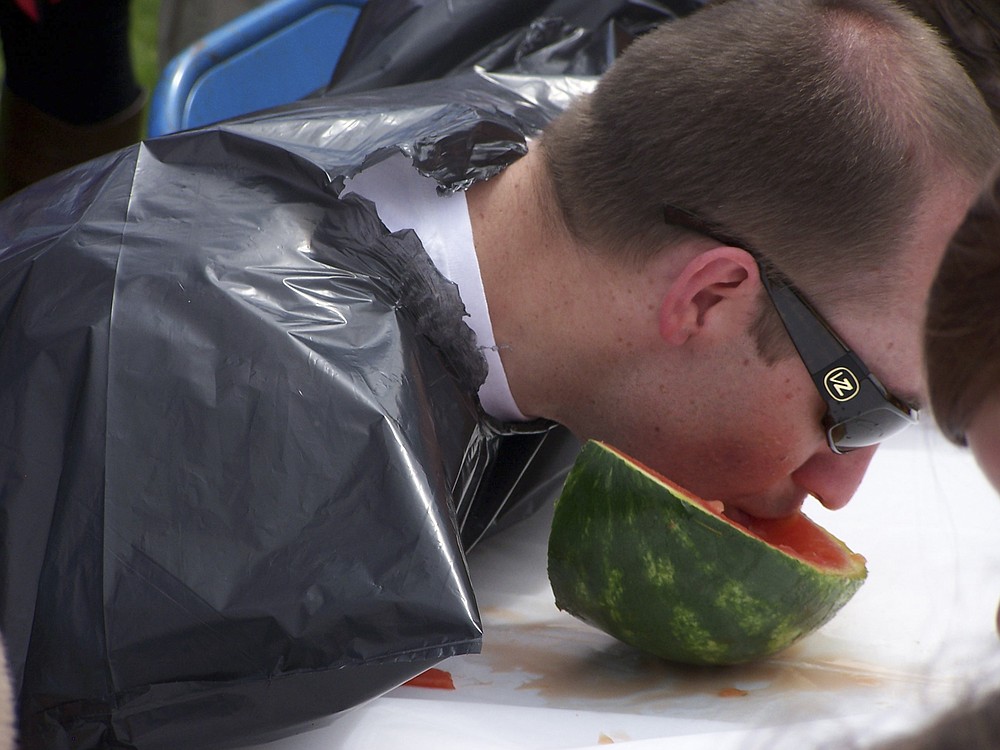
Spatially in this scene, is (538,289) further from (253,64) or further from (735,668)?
(253,64)

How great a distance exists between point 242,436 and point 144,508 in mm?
136

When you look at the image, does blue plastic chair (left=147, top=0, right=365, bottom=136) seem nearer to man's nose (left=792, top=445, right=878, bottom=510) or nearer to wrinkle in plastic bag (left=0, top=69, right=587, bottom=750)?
wrinkle in plastic bag (left=0, top=69, right=587, bottom=750)

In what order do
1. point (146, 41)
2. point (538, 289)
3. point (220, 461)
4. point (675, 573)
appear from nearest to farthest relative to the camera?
point (220, 461) → point (675, 573) → point (538, 289) → point (146, 41)

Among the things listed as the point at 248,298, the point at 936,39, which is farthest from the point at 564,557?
the point at 936,39

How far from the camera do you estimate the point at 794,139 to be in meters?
1.56

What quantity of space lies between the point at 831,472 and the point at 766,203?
1.46ft

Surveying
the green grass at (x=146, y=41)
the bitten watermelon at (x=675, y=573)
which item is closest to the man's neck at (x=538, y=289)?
the bitten watermelon at (x=675, y=573)

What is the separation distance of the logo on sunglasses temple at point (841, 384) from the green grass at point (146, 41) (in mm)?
3277

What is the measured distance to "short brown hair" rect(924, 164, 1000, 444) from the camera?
2.63ft

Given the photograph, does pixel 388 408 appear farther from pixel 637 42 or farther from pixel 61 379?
pixel 637 42

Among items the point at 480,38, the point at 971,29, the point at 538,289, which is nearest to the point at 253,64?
the point at 480,38

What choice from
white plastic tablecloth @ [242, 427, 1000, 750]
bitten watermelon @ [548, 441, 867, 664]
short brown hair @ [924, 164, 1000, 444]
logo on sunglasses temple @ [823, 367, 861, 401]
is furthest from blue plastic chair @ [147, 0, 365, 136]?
short brown hair @ [924, 164, 1000, 444]

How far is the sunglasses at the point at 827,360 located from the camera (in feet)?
5.30

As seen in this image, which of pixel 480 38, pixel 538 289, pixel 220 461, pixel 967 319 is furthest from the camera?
pixel 480 38
